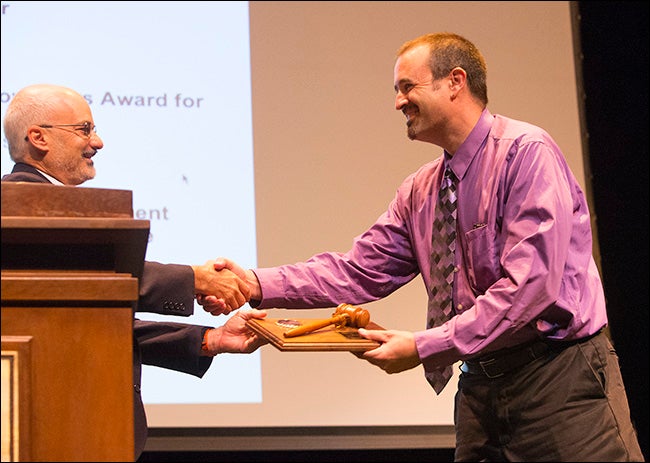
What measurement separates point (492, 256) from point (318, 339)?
564 mm

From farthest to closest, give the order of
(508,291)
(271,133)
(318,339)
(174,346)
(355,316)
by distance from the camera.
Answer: (271,133), (174,346), (355,316), (508,291), (318,339)

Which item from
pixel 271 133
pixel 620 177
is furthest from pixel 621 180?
pixel 271 133

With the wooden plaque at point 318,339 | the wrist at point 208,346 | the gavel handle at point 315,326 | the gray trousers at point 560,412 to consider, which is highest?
the gavel handle at point 315,326

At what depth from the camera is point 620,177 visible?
406 cm

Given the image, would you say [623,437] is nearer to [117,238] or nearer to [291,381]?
[117,238]

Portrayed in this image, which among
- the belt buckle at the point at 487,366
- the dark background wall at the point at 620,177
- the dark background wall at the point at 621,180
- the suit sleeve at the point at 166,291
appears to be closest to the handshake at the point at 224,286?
the suit sleeve at the point at 166,291

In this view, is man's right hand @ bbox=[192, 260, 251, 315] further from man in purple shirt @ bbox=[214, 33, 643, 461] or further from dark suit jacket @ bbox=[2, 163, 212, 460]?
man in purple shirt @ bbox=[214, 33, 643, 461]

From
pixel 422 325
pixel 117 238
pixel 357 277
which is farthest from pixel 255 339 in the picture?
pixel 422 325

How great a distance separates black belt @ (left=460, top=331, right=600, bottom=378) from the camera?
7.00 feet

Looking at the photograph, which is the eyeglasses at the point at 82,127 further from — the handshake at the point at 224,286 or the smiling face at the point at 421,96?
the smiling face at the point at 421,96

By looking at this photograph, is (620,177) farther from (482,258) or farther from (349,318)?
(349,318)

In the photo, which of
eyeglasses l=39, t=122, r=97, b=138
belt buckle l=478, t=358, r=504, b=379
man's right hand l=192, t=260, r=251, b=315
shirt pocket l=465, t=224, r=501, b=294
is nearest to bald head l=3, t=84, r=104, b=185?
eyeglasses l=39, t=122, r=97, b=138

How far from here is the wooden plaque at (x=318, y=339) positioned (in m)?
1.82

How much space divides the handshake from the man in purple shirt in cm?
53
